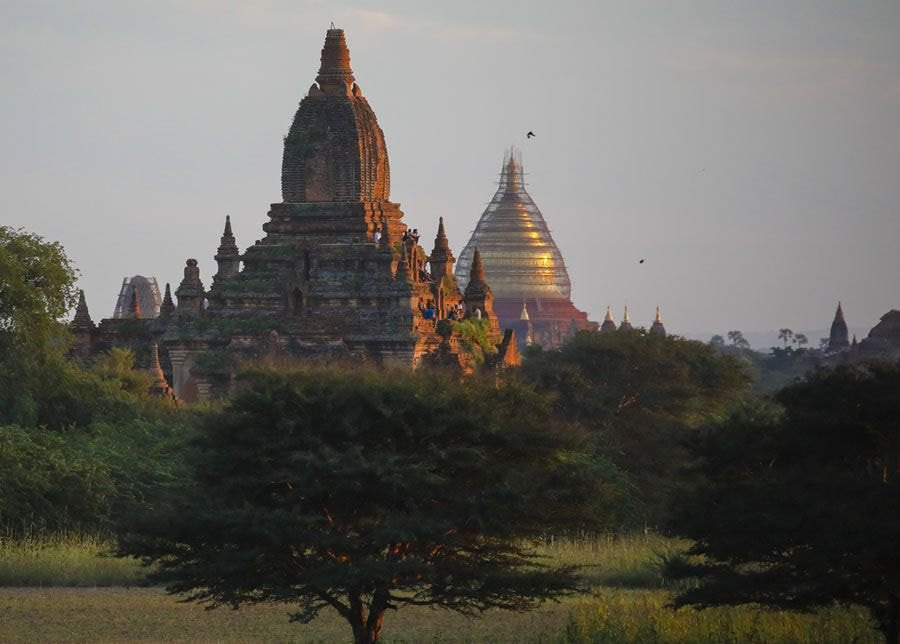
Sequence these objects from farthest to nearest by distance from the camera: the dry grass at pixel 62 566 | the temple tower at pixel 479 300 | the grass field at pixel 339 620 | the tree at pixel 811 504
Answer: the temple tower at pixel 479 300
the dry grass at pixel 62 566
the grass field at pixel 339 620
the tree at pixel 811 504

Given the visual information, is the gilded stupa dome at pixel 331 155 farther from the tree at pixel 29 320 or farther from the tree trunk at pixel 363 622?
the tree trunk at pixel 363 622

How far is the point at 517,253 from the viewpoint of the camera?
160m

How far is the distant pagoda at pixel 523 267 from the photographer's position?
15575cm

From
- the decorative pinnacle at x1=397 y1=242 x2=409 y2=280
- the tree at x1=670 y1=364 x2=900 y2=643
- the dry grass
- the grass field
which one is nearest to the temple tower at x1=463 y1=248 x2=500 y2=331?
the decorative pinnacle at x1=397 y1=242 x2=409 y2=280

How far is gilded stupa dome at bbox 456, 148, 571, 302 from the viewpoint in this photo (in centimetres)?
15838

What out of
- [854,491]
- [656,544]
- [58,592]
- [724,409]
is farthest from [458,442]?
[724,409]

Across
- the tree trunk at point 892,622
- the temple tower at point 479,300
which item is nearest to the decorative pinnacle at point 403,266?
the temple tower at point 479,300

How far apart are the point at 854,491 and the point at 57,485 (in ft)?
54.2

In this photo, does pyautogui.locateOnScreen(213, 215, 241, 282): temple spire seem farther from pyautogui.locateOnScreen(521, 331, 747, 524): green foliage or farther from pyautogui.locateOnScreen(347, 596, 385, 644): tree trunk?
pyautogui.locateOnScreen(347, 596, 385, 644): tree trunk

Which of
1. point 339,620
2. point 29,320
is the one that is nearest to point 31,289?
point 29,320

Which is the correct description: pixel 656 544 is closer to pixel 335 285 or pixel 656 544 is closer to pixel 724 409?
pixel 724 409

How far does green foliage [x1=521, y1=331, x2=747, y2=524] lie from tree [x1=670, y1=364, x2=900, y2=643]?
22.0m

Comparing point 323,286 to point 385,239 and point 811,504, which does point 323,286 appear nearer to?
point 385,239

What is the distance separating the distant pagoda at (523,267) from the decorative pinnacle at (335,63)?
86.0 metres
